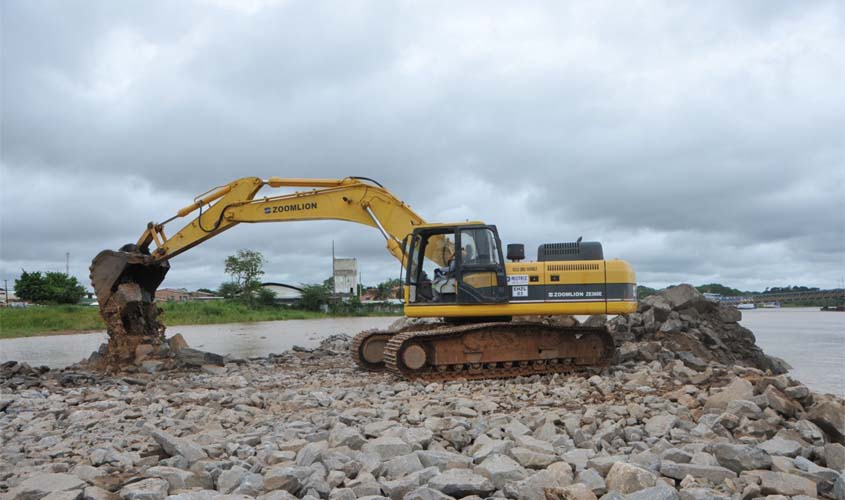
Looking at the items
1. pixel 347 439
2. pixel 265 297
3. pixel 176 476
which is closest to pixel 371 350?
pixel 347 439

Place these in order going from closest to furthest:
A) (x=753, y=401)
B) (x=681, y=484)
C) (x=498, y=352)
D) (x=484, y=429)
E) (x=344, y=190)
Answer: (x=681, y=484), (x=484, y=429), (x=753, y=401), (x=498, y=352), (x=344, y=190)

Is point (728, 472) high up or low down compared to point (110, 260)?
down

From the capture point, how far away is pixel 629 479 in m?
4.39

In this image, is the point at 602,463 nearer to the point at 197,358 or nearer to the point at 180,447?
the point at 180,447

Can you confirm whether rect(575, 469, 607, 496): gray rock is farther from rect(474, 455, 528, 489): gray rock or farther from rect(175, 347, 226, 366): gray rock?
rect(175, 347, 226, 366): gray rock

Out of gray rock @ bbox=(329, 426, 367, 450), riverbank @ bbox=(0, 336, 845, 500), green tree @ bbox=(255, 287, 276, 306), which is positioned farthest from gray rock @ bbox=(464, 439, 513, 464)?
green tree @ bbox=(255, 287, 276, 306)

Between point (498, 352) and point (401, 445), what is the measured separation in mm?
5438

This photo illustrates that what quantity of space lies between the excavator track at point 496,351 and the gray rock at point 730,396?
3562 millimetres

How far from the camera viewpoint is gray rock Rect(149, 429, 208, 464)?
5266mm

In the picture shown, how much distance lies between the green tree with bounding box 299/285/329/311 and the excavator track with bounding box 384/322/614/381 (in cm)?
5098

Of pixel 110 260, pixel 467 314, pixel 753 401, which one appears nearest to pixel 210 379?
pixel 110 260

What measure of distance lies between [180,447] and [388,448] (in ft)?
5.94

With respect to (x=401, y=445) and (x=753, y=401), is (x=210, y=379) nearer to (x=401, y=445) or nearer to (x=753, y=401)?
(x=401, y=445)

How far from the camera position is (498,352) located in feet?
34.4
